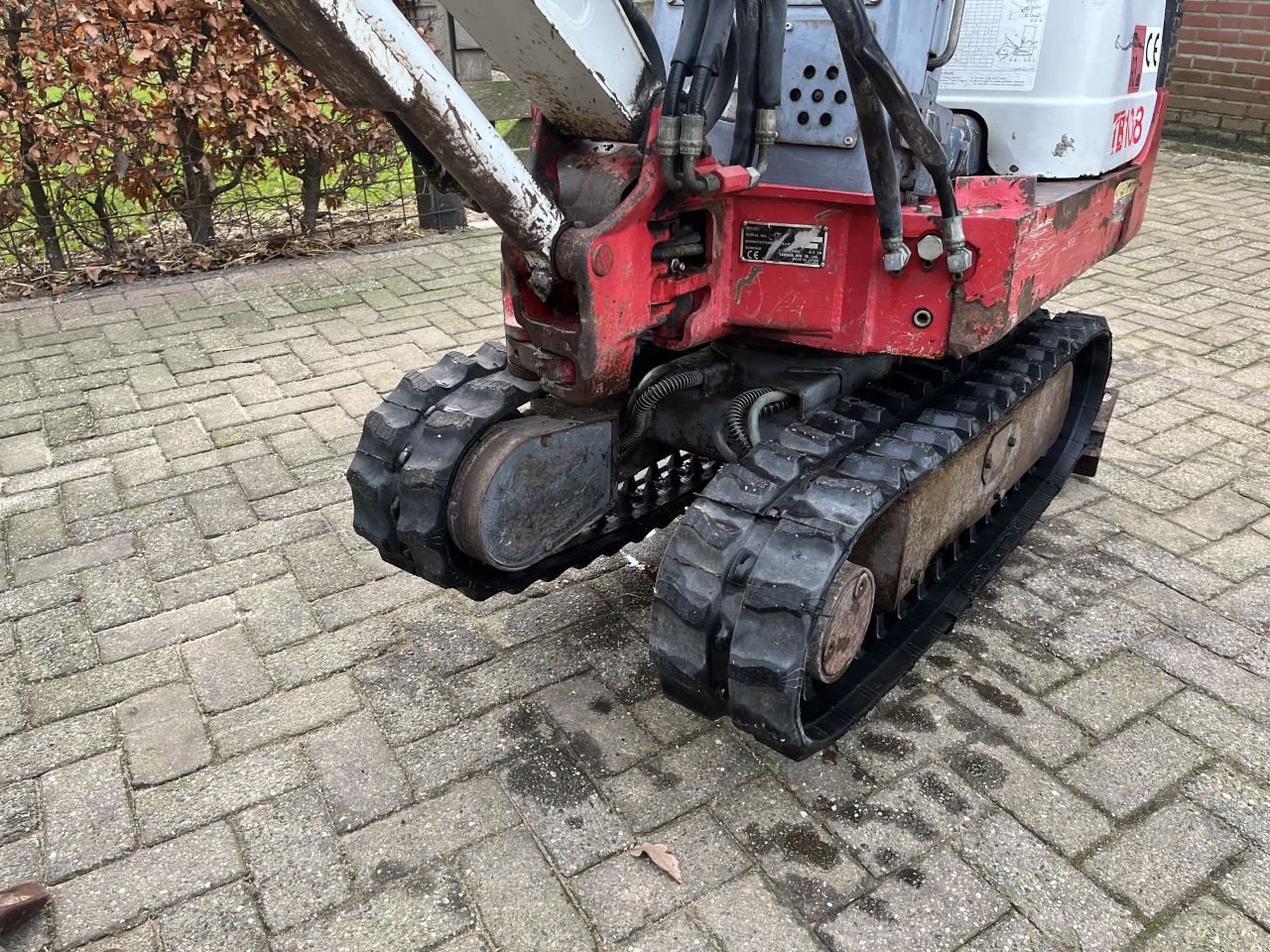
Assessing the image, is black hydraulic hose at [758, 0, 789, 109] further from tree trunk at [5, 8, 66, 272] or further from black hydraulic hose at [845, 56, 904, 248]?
tree trunk at [5, 8, 66, 272]

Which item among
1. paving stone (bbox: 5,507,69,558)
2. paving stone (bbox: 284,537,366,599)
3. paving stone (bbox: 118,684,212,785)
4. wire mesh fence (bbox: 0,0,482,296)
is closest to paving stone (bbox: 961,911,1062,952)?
paving stone (bbox: 118,684,212,785)

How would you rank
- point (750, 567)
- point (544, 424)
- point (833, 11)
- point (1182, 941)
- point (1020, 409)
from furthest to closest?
point (1020, 409) < point (544, 424) < point (750, 567) < point (1182, 941) < point (833, 11)

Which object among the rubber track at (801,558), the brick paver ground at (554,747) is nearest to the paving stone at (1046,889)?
the brick paver ground at (554,747)

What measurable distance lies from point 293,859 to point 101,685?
0.97 metres

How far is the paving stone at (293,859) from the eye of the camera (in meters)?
2.23

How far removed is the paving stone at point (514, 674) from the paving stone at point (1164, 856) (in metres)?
1.43

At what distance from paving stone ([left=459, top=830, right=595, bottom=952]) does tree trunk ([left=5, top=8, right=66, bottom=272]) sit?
5400mm

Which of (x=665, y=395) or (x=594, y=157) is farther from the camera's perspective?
(x=665, y=395)

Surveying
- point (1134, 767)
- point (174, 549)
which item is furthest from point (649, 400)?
point (174, 549)

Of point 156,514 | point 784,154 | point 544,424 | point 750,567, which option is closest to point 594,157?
point 784,154

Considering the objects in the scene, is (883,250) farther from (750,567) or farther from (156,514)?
(156,514)

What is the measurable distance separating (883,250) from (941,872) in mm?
1418

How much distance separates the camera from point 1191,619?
3174mm

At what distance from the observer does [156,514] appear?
3783mm
